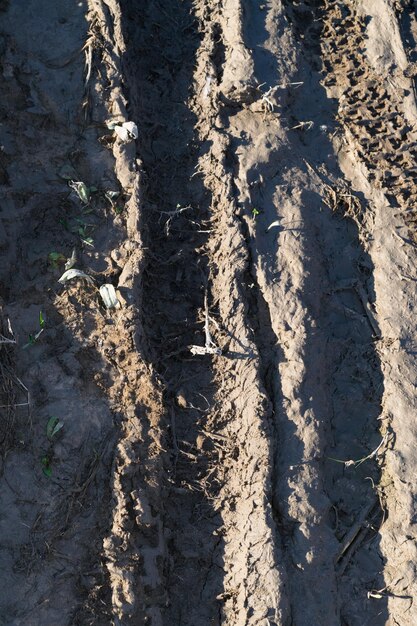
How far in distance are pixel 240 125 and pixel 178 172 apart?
16.4 inches

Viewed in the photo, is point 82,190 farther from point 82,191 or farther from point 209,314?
point 209,314

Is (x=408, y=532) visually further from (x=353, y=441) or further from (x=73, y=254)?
(x=73, y=254)

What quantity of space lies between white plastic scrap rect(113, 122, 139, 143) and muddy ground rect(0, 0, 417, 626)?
0.07 m

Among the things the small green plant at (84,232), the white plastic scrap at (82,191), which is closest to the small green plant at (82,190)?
the white plastic scrap at (82,191)

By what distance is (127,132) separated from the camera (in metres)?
4.41

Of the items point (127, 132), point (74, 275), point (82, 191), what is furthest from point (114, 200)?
point (74, 275)

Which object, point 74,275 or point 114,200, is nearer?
point 74,275

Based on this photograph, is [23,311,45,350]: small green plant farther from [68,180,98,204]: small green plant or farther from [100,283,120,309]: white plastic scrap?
[68,180,98,204]: small green plant

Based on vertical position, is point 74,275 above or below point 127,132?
below

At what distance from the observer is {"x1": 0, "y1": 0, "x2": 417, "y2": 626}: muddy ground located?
3785 millimetres

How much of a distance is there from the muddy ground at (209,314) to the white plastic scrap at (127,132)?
0.24 ft

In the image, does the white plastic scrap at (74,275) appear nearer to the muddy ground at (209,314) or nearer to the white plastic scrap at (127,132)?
the muddy ground at (209,314)

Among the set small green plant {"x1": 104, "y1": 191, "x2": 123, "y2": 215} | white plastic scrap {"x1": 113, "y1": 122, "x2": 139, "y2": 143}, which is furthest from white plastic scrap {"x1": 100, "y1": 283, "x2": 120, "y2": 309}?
white plastic scrap {"x1": 113, "y1": 122, "x2": 139, "y2": 143}

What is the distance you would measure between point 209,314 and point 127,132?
3.49 feet
